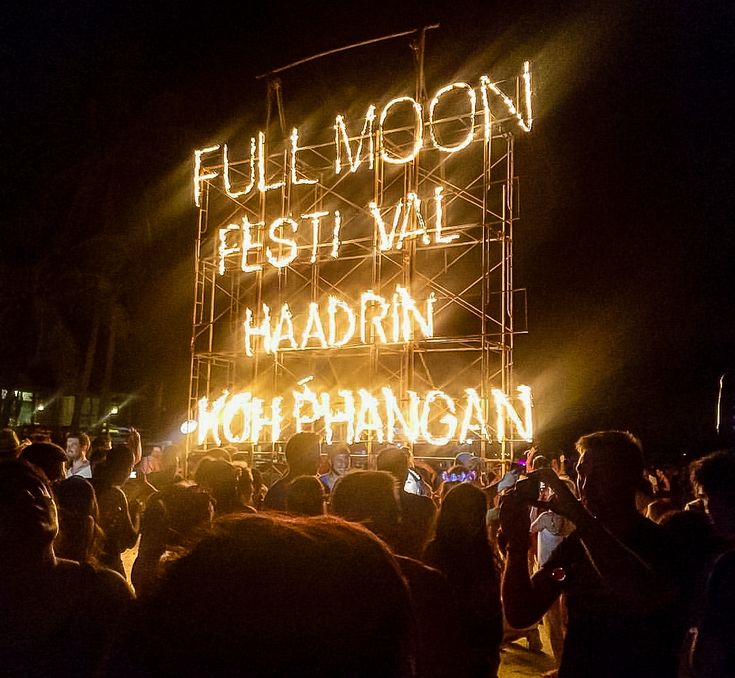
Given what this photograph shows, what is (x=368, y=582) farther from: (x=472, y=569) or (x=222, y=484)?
(x=222, y=484)

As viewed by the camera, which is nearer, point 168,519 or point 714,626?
point 714,626

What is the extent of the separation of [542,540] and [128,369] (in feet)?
103

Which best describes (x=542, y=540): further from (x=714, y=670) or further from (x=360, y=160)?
(x=360, y=160)

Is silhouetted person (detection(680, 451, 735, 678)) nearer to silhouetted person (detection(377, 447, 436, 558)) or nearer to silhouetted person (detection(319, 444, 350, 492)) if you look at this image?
silhouetted person (detection(377, 447, 436, 558))

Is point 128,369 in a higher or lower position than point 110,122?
lower

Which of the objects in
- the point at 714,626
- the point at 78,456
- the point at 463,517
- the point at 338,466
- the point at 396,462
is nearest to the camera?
the point at 714,626

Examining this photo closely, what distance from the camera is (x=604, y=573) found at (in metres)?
2.72

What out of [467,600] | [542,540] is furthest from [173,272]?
[467,600]

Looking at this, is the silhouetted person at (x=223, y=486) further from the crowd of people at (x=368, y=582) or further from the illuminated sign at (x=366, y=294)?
the illuminated sign at (x=366, y=294)

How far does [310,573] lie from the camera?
1.23 m

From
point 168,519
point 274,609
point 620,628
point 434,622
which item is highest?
point 274,609

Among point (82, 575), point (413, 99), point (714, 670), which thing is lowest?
point (714, 670)

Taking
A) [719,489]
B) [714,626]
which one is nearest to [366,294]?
[719,489]

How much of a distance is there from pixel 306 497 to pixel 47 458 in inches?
73.4
